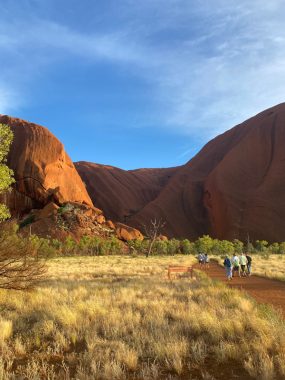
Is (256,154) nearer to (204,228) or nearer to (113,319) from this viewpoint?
(204,228)

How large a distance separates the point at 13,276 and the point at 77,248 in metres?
49.6

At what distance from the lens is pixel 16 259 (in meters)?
11.7

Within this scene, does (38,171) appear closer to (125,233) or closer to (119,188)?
(125,233)

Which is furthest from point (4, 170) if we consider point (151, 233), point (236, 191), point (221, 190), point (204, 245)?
point (221, 190)

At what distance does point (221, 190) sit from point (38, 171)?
4151 cm

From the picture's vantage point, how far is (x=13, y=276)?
1157 cm

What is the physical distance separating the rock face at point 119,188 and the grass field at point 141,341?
290 ft

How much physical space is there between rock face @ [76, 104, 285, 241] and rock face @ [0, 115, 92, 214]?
77.2 ft

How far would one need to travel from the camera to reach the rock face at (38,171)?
243ft

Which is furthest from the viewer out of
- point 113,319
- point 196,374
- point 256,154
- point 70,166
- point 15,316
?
point 256,154

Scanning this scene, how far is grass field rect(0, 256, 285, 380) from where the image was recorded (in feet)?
18.1

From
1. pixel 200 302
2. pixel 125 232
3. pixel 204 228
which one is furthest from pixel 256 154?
pixel 200 302

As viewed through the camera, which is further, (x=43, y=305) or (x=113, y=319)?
(x=43, y=305)

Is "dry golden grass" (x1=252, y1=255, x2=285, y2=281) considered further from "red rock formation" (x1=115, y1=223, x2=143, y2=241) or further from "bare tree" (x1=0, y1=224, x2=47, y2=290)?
"red rock formation" (x1=115, y1=223, x2=143, y2=241)
